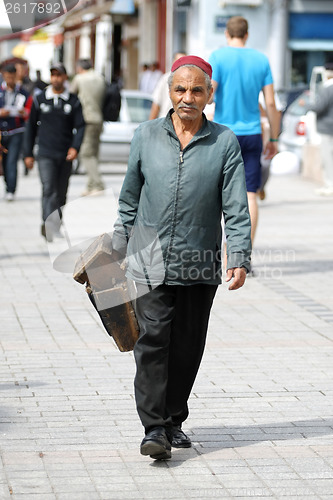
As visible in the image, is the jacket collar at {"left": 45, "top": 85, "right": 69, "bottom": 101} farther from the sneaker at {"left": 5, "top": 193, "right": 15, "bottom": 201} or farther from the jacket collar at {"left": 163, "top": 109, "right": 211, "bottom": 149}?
the jacket collar at {"left": 163, "top": 109, "right": 211, "bottom": 149}

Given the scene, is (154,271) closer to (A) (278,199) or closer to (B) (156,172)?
(B) (156,172)

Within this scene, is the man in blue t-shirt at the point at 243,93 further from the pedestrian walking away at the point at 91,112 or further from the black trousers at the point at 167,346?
the pedestrian walking away at the point at 91,112

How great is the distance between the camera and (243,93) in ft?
30.9

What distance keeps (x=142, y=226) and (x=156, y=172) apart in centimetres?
25

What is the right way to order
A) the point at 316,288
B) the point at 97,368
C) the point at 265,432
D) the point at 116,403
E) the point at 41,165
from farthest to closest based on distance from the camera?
the point at 41,165 → the point at 316,288 → the point at 97,368 → the point at 116,403 → the point at 265,432

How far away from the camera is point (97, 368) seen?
6777 millimetres

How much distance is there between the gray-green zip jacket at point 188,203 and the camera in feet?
16.5

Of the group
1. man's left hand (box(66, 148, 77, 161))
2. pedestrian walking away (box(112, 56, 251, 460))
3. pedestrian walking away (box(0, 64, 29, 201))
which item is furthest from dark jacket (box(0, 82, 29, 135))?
pedestrian walking away (box(112, 56, 251, 460))

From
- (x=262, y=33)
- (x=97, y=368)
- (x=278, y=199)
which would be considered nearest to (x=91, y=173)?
(x=278, y=199)

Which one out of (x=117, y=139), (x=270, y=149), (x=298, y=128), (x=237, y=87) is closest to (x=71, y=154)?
(x=270, y=149)

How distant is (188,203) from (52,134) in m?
7.20

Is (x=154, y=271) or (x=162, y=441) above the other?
(x=154, y=271)

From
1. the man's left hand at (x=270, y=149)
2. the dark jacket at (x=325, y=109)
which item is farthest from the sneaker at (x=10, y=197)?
the man's left hand at (x=270, y=149)

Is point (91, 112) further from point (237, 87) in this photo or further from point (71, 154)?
point (237, 87)
